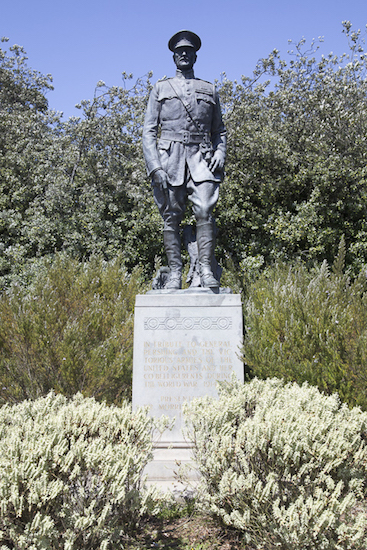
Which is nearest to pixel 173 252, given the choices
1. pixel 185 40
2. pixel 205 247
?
pixel 205 247

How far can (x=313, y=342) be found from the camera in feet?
16.8

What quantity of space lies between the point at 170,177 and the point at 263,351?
212 centimetres

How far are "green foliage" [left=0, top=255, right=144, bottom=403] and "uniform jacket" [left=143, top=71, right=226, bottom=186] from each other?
2.38 metres

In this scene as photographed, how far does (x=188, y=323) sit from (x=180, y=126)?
2.19m

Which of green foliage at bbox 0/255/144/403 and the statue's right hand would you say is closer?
the statue's right hand

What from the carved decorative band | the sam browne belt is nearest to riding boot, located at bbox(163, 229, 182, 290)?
the carved decorative band

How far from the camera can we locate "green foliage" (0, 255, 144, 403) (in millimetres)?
5785

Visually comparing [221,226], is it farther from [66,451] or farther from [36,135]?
[66,451]

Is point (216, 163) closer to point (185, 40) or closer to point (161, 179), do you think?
point (161, 179)

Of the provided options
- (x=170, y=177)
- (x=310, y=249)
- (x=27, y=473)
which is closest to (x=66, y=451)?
(x=27, y=473)

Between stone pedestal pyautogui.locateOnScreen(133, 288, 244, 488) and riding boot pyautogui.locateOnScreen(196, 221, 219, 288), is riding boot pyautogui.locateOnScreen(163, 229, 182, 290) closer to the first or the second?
riding boot pyautogui.locateOnScreen(196, 221, 219, 288)

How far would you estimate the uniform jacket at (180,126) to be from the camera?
5.06 m

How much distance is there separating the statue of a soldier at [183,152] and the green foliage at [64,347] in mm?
1561

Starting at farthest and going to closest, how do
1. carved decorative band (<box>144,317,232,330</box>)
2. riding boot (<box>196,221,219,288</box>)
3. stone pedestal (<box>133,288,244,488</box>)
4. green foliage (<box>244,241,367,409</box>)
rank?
1. riding boot (<box>196,221,219,288</box>)
2. green foliage (<box>244,241,367,409</box>)
3. carved decorative band (<box>144,317,232,330</box>)
4. stone pedestal (<box>133,288,244,488</box>)
